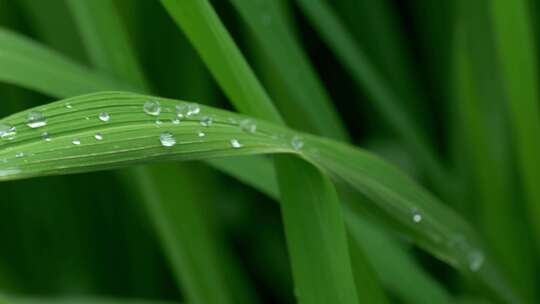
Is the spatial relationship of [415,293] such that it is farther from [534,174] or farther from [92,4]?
[92,4]

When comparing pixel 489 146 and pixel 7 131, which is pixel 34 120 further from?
pixel 489 146

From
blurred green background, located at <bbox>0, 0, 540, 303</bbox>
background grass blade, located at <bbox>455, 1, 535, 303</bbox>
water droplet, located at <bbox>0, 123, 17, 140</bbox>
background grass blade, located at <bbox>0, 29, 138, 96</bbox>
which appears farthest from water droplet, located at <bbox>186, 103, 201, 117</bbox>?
background grass blade, located at <bbox>455, 1, 535, 303</bbox>

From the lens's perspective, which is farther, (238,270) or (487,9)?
(238,270)


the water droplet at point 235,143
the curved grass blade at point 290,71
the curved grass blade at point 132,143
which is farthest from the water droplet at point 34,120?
the curved grass blade at point 290,71

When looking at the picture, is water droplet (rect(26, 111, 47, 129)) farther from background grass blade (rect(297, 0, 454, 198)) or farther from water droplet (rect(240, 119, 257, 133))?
background grass blade (rect(297, 0, 454, 198))

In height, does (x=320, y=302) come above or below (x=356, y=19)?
below

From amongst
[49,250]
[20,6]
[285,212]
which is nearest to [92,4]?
[285,212]

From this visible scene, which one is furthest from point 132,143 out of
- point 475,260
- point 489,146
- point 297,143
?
point 489,146
